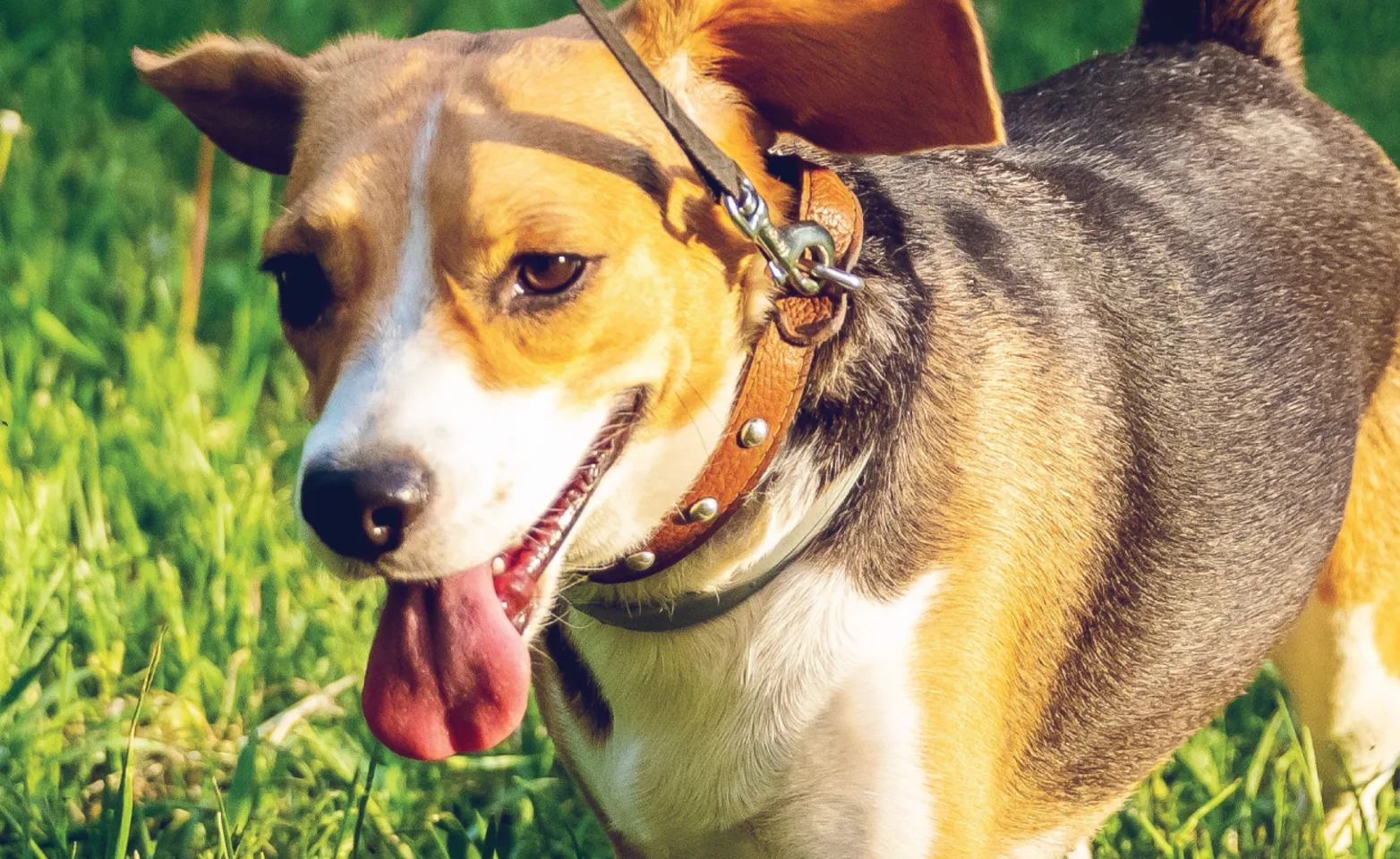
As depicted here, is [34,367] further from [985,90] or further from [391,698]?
[985,90]

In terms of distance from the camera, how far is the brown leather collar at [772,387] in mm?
2773

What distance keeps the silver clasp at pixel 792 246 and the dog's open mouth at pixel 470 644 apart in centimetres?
32

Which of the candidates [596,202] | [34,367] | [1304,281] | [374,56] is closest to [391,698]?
[596,202]

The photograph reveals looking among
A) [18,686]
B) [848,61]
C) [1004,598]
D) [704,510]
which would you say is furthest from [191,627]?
[848,61]

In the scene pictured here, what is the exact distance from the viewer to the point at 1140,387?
10.8ft

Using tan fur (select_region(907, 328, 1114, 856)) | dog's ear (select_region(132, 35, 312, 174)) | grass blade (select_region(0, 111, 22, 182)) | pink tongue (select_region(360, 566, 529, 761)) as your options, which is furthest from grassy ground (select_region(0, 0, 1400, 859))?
dog's ear (select_region(132, 35, 312, 174))

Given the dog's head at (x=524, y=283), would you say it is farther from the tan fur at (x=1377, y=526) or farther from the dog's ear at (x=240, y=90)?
the tan fur at (x=1377, y=526)

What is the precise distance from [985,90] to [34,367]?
3.55 meters

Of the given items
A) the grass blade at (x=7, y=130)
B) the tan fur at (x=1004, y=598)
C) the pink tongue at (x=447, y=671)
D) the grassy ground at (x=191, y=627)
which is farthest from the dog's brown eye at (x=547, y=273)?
the grass blade at (x=7, y=130)

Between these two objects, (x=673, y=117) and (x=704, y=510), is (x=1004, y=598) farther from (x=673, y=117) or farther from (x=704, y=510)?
(x=673, y=117)

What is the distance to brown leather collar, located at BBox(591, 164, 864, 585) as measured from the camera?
277 cm

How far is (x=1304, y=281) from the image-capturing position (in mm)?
3619

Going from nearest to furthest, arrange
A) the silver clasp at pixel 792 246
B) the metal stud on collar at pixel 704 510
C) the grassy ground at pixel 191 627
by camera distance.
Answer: the silver clasp at pixel 792 246 → the metal stud on collar at pixel 704 510 → the grassy ground at pixel 191 627

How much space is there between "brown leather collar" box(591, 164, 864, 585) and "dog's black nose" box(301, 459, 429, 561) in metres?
0.51
